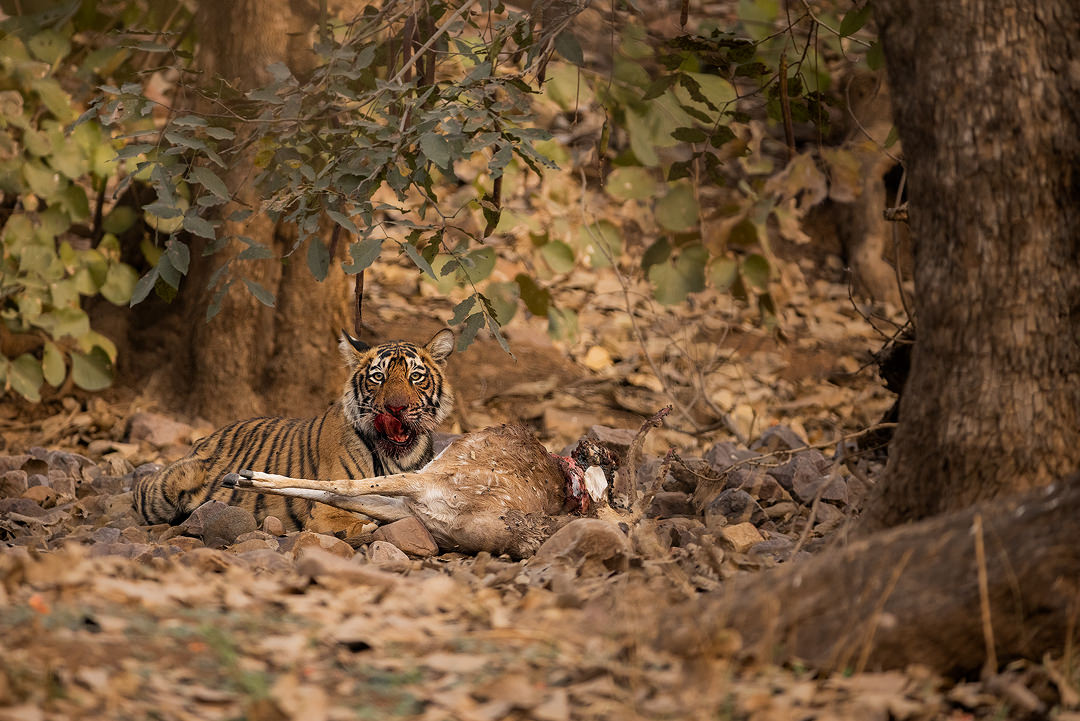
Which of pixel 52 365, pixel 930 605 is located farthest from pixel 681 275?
pixel 52 365

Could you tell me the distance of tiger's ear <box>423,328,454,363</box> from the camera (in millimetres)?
4754

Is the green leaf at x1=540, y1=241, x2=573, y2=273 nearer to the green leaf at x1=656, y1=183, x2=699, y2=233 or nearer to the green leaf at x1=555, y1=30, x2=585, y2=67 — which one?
the green leaf at x1=656, y1=183, x2=699, y2=233

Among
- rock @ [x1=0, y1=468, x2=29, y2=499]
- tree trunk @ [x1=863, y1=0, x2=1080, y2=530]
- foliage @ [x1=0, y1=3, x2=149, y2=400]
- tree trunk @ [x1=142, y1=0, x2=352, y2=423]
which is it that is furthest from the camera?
foliage @ [x1=0, y1=3, x2=149, y2=400]

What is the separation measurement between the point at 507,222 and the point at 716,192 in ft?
18.2

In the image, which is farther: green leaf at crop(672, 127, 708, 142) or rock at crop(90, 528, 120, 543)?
rock at crop(90, 528, 120, 543)

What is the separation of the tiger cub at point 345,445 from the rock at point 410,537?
514 millimetres

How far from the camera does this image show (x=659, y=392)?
295 inches

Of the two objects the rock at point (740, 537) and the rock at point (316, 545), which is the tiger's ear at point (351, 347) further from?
the rock at point (740, 537)

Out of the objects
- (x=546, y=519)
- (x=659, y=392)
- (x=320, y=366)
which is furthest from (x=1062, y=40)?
(x=659, y=392)

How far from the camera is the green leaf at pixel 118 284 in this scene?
646cm

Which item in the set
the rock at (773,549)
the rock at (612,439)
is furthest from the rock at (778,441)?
the rock at (773,549)

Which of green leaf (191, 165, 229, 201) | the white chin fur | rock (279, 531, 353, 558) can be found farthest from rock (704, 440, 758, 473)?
green leaf (191, 165, 229, 201)

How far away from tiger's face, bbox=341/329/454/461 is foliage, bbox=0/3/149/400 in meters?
2.46

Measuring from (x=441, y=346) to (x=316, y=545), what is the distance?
4.18 feet
